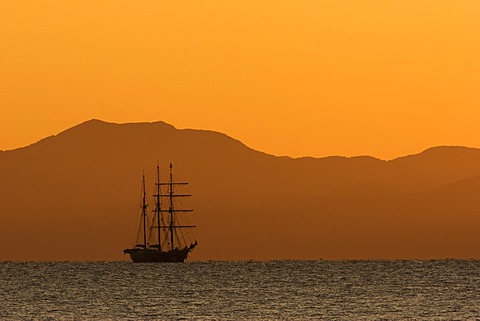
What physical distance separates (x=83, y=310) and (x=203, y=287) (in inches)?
1850

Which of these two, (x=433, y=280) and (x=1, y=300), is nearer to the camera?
(x=1, y=300)

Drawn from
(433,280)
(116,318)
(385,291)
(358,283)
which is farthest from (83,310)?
(433,280)

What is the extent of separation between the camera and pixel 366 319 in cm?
10919

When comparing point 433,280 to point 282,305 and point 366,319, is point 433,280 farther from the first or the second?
point 366,319

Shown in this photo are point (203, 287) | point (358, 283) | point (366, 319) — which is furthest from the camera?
point (358, 283)

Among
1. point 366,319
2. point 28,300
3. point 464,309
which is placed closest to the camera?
point 366,319

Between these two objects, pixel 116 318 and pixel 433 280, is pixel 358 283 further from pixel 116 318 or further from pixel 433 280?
pixel 116 318

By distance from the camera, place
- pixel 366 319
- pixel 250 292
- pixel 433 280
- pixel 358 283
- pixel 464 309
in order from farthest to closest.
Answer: pixel 433 280 → pixel 358 283 → pixel 250 292 → pixel 464 309 → pixel 366 319

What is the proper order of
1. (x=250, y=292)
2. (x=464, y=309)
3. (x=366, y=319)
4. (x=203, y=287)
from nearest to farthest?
(x=366, y=319) < (x=464, y=309) < (x=250, y=292) < (x=203, y=287)

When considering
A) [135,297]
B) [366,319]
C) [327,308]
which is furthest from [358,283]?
[366,319]

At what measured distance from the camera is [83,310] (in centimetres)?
12319

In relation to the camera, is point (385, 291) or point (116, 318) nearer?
point (116, 318)

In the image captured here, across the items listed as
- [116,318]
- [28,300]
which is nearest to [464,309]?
[116,318]

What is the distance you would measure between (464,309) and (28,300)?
44.8 metres
